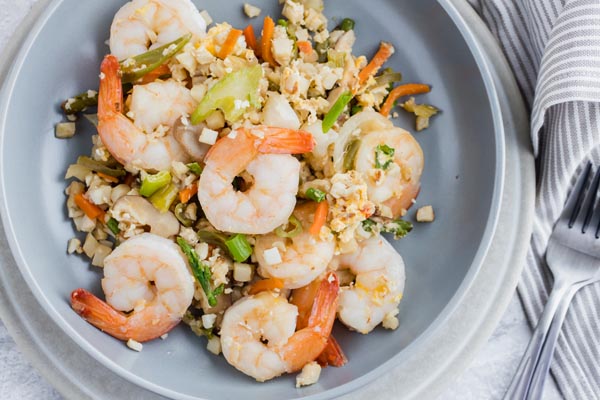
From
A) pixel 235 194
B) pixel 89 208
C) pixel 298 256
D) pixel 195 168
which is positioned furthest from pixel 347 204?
pixel 89 208

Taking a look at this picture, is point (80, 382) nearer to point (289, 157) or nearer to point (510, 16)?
point (289, 157)

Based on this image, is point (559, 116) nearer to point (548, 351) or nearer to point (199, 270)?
point (548, 351)

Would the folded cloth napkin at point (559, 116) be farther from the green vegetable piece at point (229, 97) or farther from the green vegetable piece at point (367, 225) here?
the green vegetable piece at point (229, 97)

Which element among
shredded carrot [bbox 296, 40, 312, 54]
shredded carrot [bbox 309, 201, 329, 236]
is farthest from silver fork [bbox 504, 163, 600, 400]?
shredded carrot [bbox 296, 40, 312, 54]

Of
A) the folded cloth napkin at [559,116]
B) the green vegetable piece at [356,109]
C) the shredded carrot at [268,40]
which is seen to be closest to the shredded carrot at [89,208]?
the shredded carrot at [268,40]

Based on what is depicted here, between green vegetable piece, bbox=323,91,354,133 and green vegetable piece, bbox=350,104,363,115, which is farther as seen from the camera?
green vegetable piece, bbox=350,104,363,115

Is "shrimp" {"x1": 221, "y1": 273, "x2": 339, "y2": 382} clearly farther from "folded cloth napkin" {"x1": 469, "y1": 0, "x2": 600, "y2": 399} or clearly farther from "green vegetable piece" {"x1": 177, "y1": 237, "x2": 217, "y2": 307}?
"folded cloth napkin" {"x1": 469, "y1": 0, "x2": 600, "y2": 399}

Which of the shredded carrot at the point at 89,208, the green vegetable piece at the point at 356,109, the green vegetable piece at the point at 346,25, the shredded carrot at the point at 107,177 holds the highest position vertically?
the green vegetable piece at the point at 346,25
